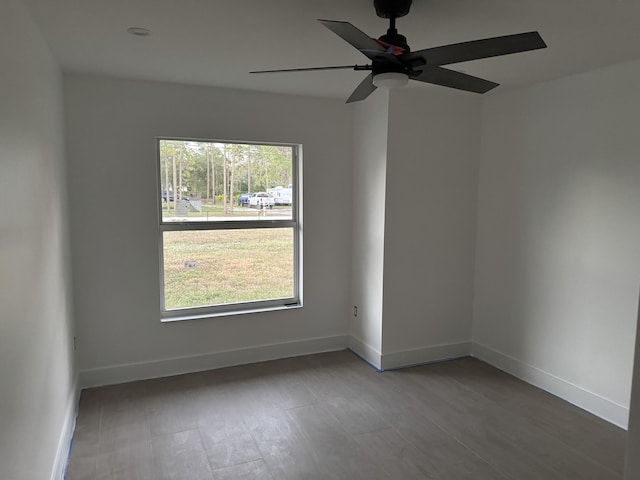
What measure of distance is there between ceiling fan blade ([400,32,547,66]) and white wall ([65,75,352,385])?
2194 mm

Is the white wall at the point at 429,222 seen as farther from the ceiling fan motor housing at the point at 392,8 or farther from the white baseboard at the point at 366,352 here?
the ceiling fan motor housing at the point at 392,8

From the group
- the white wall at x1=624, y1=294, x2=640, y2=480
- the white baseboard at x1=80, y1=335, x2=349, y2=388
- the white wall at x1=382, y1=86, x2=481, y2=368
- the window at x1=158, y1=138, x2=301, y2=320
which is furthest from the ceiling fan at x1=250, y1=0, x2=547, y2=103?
the white baseboard at x1=80, y1=335, x2=349, y2=388

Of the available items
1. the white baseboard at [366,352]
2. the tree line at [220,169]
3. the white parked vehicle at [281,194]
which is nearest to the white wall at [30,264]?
the tree line at [220,169]

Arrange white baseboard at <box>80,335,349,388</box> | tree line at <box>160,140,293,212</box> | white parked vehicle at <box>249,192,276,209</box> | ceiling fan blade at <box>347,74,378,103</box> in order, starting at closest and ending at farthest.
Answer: ceiling fan blade at <box>347,74,378,103</box>, white baseboard at <box>80,335,349,388</box>, tree line at <box>160,140,293,212</box>, white parked vehicle at <box>249,192,276,209</box>

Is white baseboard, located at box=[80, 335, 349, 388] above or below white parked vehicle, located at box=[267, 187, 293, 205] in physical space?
below

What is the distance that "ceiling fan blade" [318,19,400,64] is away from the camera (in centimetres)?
159

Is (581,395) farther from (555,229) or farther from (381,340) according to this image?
(381,340)

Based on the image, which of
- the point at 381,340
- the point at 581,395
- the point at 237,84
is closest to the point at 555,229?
the point at 581,395

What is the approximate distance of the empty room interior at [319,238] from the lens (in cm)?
214

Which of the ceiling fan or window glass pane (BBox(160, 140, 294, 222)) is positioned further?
window glass pane (BBox(160, 140, 294, 222))

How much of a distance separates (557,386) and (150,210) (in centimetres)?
346

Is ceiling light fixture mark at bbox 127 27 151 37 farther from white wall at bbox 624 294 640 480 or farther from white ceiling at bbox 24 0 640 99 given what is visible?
white wall at bbox 624 294 640 480

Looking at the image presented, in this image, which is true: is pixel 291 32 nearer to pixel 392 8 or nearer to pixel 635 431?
pixel 392 8

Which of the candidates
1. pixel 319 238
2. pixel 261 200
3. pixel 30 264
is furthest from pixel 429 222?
pixel 30 264
